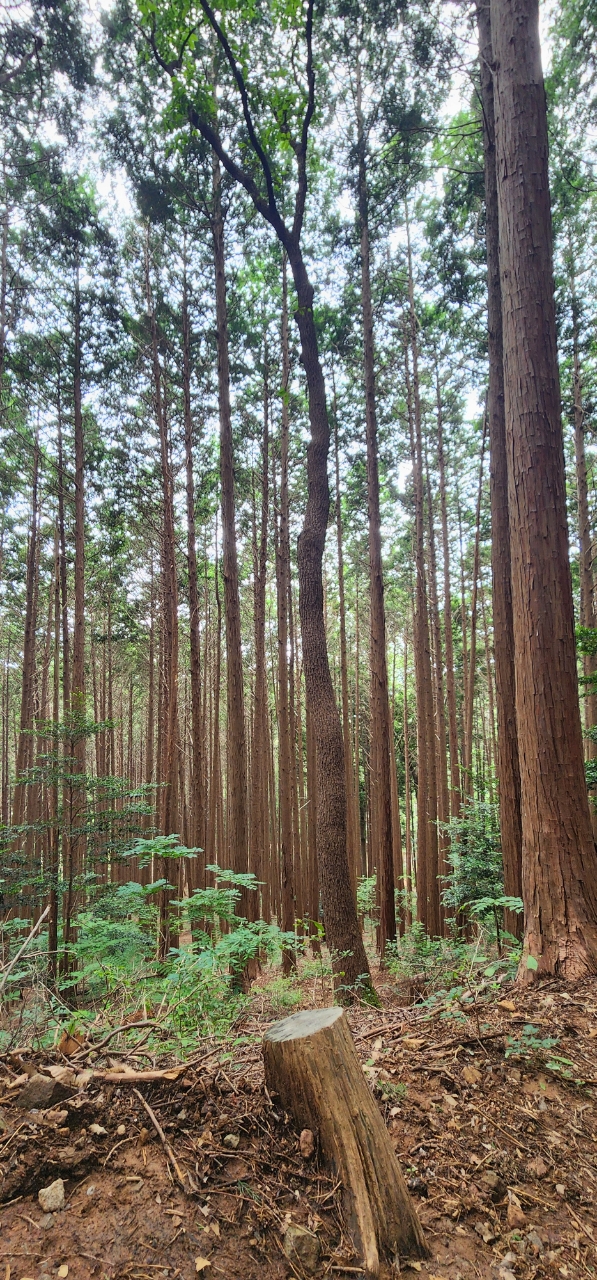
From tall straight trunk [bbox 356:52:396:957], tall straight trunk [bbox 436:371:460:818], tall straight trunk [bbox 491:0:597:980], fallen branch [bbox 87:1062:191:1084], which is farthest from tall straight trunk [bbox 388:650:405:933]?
fallen branch [bbox 87:1062:191:1084]

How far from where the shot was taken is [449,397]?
12.8 metres

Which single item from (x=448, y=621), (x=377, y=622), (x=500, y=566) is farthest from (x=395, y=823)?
(x=500, y=566)

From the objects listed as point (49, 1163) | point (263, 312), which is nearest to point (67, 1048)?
point (49, 1163)

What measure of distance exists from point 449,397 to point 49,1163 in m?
14.3

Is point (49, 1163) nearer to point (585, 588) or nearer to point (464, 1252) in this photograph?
point (464, 1252)

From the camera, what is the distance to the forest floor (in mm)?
1481

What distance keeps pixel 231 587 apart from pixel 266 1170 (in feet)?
24.7

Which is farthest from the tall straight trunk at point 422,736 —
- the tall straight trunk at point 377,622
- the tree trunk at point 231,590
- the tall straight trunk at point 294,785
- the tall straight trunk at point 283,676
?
the tree trunk at point 231,590

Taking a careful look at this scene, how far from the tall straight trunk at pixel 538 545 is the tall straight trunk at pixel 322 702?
87.7 inches

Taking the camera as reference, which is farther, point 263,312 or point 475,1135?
point 263,312

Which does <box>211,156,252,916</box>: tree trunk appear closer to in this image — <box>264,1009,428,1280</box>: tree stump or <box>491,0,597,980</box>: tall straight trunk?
<box>491,0,597,980</box>: tall straight trunk

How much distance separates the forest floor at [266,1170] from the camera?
1481mm

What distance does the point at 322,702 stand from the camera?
5.57 meters

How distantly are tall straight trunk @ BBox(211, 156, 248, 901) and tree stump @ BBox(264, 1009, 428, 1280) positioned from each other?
6676 mm
